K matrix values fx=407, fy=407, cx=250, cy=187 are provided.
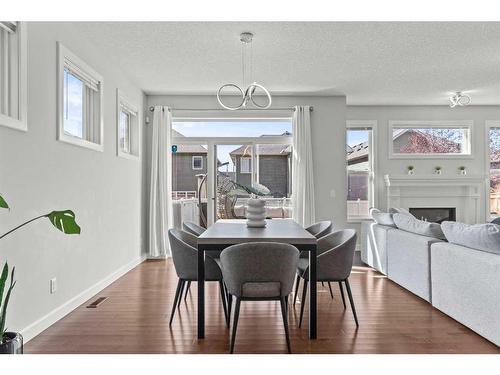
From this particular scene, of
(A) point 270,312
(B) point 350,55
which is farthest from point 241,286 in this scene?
(B) point 350,55

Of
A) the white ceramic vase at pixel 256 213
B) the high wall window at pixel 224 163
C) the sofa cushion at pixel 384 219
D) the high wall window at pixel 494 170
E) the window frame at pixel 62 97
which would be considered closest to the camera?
the window frame at pixel 62 97

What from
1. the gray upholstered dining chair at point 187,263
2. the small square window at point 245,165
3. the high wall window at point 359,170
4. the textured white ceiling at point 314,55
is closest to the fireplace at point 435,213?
the high wall window at point 359,170

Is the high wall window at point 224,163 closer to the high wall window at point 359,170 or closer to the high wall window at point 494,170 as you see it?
the high wall window at point 359,170

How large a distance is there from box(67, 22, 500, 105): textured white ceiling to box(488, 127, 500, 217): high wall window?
154cm

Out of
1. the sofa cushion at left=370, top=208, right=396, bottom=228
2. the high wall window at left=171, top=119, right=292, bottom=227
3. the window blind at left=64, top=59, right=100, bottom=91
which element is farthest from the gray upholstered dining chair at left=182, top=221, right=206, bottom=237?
the high wall window at left=171, top=119, right=292, bottom=227

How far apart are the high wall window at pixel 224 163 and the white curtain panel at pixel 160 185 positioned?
0.28m

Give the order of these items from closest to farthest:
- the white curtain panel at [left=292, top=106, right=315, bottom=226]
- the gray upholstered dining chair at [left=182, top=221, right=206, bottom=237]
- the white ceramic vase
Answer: the white ceramic vase, the gray upholstered dining chair at [left=182, top=221, right=206, bottom=237], the white curtain panel at [left=292, top=106, right=315, bottom=226]

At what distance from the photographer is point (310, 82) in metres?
6.02

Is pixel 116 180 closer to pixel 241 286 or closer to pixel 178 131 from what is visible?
pixel 178 131

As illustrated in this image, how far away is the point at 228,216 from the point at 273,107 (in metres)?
2.02

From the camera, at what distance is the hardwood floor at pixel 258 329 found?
111 inches

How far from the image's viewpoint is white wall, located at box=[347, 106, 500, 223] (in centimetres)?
771

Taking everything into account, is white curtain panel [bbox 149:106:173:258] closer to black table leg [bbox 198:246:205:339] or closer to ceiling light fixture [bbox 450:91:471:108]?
black table leg [bbox 198:246:205:339]
